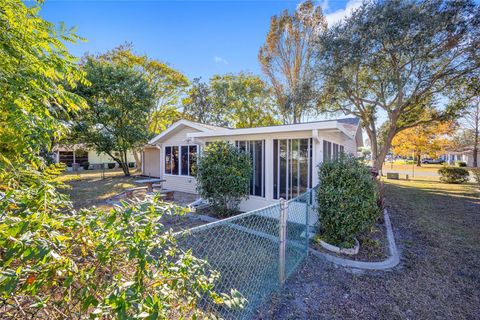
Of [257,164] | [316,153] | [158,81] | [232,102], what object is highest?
[158,81]

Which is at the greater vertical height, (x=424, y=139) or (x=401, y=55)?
(x=401, y=55)

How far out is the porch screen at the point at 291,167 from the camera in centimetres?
639

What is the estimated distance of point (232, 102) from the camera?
21.7m

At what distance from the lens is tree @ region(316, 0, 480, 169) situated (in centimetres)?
1006

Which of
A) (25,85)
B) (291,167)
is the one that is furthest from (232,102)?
(25,85)

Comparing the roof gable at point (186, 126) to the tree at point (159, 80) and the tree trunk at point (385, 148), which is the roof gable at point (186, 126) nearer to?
the tree at point (159, 80)

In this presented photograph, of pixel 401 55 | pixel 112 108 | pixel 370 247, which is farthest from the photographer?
pixel 112 108

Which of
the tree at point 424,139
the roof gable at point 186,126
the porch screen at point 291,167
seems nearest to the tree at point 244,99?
the roof gable at point 186,126

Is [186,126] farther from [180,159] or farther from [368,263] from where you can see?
[368,263]

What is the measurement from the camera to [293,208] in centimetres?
520

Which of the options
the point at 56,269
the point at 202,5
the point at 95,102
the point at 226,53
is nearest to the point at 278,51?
the point at 226,53

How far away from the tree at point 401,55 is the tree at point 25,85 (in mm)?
12577

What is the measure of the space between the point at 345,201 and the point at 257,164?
3.28 meters

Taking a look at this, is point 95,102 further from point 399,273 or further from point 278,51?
point 399,273
